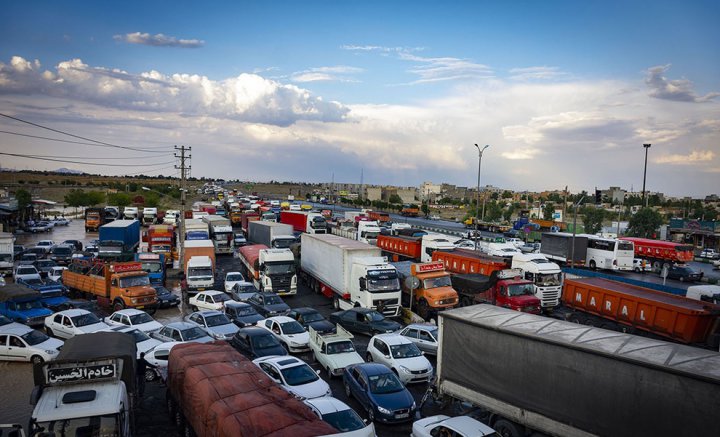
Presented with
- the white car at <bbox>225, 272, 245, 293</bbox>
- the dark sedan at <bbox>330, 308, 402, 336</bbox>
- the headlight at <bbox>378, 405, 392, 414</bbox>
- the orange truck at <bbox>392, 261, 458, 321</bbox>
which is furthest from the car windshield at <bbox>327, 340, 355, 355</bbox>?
the white car at <bbox>225, 272, 245, 293</bbox>

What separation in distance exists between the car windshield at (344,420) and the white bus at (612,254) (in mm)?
35640

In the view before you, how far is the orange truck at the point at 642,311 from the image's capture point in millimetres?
18000

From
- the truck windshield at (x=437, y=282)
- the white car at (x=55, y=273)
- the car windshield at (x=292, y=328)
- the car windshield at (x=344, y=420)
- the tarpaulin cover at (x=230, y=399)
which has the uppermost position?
the tarpaulin cover at (x=230, y=399)

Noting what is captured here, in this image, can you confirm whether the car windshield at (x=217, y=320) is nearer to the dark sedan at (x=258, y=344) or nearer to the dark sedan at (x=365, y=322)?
the dark sedan at (x=258, y=344)

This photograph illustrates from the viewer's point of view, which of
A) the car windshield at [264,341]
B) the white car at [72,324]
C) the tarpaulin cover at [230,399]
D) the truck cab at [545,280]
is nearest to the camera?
the tarpaulin cover at [230,399]

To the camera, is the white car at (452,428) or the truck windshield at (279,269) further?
the truck windshield at (279,269)

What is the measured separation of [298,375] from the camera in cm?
1351

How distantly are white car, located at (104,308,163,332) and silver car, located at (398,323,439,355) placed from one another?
10.4 metres

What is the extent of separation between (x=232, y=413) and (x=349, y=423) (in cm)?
335

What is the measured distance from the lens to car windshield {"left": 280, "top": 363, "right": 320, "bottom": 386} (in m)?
13.3

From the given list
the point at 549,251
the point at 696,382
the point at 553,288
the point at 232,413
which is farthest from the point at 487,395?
the point at 549,251

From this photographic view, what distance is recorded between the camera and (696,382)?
8.15 meters

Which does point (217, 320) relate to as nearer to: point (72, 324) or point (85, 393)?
point (72, 324)

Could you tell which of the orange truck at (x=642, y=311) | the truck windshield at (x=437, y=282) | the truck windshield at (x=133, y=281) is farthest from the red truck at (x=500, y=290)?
the truck windshield at (x=133, y=281)
